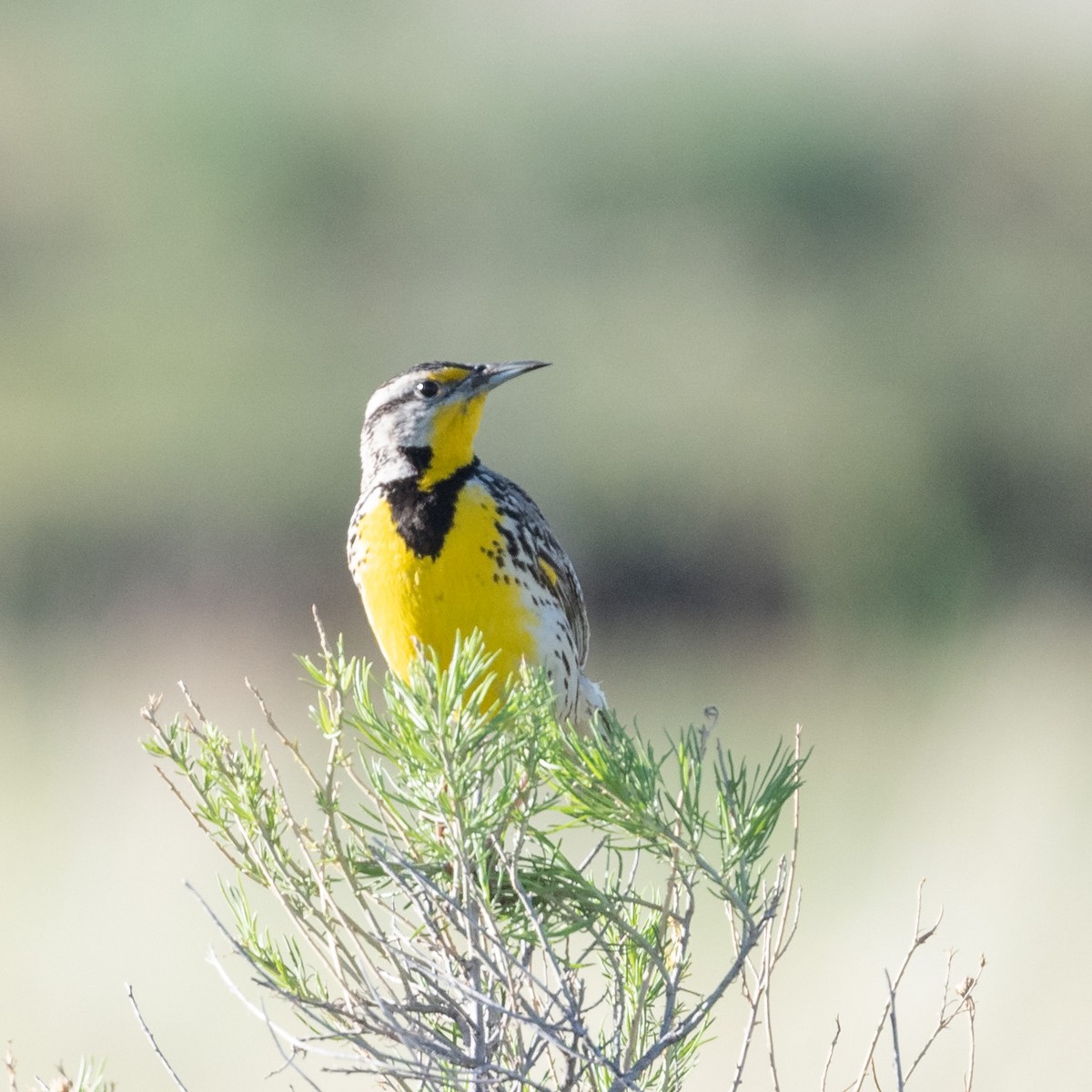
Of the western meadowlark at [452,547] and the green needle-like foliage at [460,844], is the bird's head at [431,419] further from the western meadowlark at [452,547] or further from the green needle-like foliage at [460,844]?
the green needle-like foliage at [460,844]

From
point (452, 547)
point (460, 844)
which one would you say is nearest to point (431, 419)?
point (452, 547)

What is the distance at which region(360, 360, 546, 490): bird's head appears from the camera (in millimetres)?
2180

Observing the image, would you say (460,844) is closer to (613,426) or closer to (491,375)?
(491,375)

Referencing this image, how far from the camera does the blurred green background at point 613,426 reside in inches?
215

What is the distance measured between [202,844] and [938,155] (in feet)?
32.6

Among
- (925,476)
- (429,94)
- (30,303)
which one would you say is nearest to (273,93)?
(429,94)

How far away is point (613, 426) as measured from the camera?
10047mm

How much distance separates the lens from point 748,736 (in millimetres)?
7180

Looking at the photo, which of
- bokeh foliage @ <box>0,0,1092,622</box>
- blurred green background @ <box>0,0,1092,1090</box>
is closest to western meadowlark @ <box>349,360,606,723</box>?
blurred green background @ <box>0,0,1092,1090</box>

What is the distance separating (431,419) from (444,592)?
11.6 inches

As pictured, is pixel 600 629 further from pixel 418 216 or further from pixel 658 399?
pixel 418 216

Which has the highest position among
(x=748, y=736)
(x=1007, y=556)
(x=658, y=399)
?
(x=658, y=399)

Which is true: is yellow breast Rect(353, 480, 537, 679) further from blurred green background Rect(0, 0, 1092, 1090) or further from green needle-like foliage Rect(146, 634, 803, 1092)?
blurred green background Rect(0, 0, 1092, 1090)

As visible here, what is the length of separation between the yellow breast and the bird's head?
106mm
